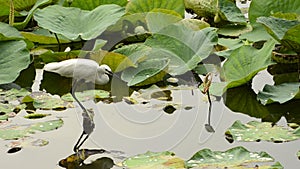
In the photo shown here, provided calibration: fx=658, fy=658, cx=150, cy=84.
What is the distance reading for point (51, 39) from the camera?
2.09 metres

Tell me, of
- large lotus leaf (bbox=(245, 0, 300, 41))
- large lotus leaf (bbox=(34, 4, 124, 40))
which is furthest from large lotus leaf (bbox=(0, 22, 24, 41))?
large lotus leaf (bbox=(245, 0, 300, 41))

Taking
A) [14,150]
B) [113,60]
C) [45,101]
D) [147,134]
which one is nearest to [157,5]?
[113,60]

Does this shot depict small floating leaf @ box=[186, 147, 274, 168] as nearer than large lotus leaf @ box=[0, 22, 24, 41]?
Yes

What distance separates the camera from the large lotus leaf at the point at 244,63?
166 centimetres

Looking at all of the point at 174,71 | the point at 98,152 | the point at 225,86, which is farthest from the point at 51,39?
the point at 98,152

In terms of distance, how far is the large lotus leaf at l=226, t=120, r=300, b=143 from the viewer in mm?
1394

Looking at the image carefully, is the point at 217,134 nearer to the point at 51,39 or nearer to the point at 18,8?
the point at 51,39

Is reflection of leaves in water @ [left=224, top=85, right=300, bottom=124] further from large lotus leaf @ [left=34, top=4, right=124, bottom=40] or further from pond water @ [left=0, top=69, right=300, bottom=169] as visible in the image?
large lotus leaf @ [left=34, top=4, right=124, bottom=40]

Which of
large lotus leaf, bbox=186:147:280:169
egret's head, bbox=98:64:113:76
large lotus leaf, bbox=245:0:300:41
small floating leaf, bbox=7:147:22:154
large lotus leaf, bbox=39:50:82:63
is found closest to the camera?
large lotus leaf, bbox=186:147:280:169

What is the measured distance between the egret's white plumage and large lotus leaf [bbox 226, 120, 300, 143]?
0.46m

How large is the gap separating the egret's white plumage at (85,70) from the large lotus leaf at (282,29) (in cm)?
44

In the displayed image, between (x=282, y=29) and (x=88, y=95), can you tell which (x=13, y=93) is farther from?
(x=282, y=29)

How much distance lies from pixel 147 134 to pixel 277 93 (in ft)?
1.16

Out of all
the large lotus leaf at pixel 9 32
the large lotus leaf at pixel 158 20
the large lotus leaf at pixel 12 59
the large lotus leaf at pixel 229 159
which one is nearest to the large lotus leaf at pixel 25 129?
Answer: the large lotus leaf at pixel 12 59
